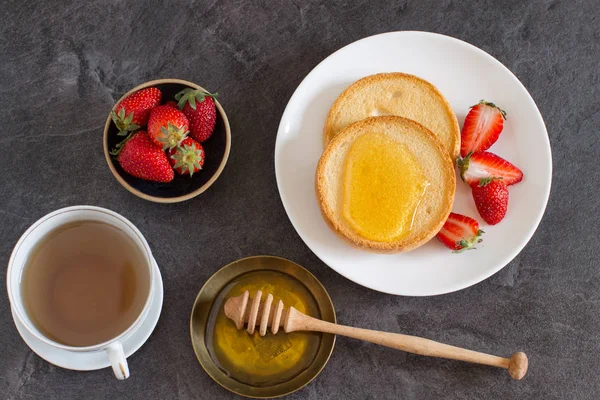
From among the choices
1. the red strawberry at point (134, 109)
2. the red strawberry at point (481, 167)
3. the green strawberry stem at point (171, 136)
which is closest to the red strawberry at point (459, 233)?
the red strawberry at point (481, 167)

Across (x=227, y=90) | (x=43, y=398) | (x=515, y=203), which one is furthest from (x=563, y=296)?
(x=43, y=398)

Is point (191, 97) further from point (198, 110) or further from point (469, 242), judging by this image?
point (469, 242)

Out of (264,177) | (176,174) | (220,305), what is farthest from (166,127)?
(220,305)

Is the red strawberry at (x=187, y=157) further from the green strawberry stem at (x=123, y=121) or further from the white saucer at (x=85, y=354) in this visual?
the white saucer at (x=85, y=354)

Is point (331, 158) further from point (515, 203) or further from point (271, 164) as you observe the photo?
point (515, 203)


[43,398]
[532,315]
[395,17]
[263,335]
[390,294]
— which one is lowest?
Answer: [43,398]

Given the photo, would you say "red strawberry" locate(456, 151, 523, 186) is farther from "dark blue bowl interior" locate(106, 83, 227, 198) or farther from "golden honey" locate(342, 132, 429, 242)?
"dark blue bowl interior" locate(106, 83, 227, 198)
